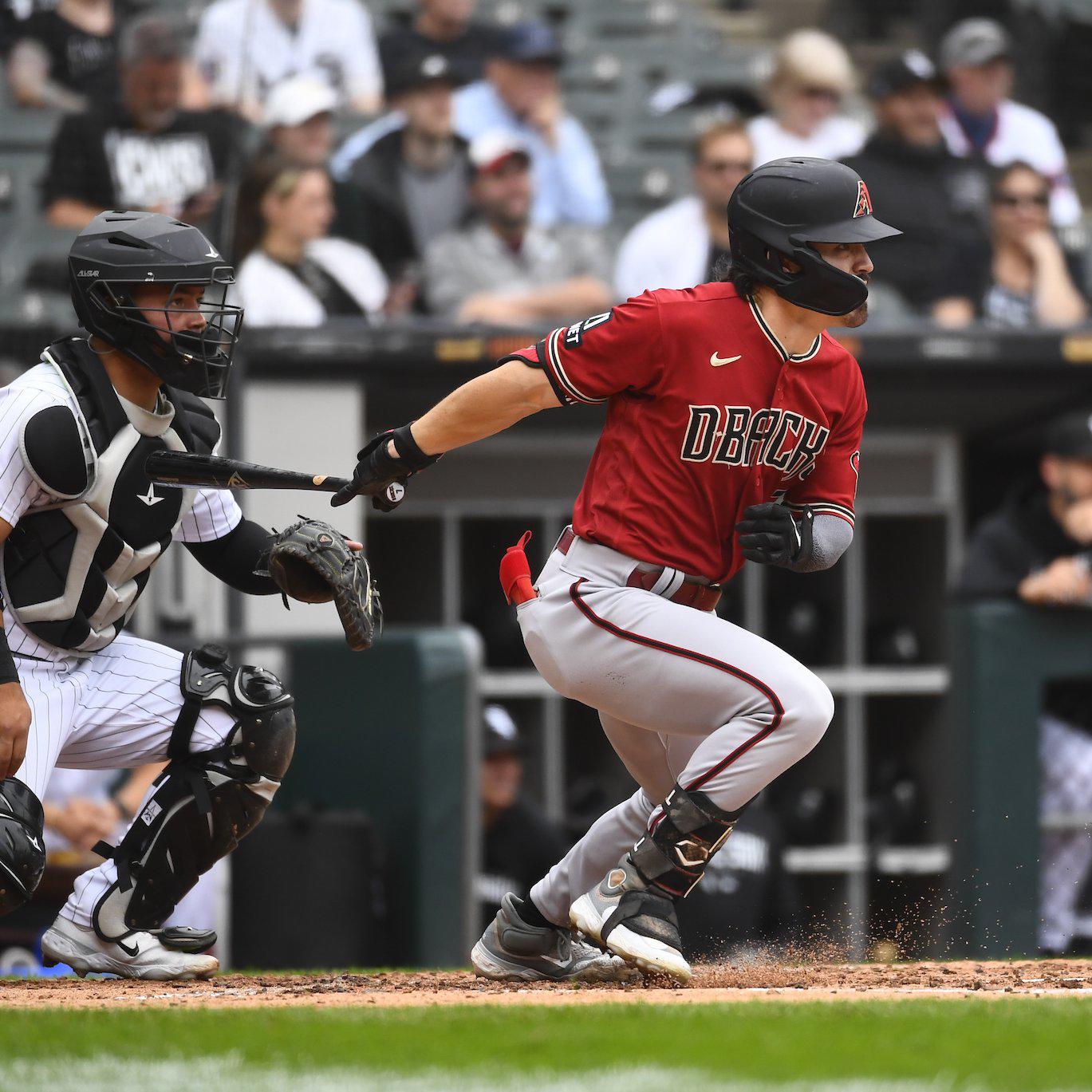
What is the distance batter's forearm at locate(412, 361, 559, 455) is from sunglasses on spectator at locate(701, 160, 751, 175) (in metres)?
4.50

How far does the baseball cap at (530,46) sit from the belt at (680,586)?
4.96 metres

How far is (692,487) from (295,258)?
417 centimetres

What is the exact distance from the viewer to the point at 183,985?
4.29 m

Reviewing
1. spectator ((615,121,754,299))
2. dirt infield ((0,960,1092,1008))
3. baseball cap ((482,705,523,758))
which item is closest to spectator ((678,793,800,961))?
baseball cap ((482,705,523,758))

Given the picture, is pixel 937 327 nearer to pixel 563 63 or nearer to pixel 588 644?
pixel 563 63

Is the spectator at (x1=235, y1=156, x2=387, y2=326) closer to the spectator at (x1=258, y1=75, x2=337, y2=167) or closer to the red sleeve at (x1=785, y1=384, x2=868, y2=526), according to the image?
the spectator at (x1=258, y1=75, x2=337, y2=167)

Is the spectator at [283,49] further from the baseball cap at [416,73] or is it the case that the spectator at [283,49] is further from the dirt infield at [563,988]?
the dirt infield at [563,988]

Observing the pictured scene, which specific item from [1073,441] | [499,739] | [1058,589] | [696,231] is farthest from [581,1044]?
[696,231]

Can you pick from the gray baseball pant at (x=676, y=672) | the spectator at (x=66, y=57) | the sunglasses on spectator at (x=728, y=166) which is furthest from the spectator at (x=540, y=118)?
the gray baseball pant at (x=676, y=672)

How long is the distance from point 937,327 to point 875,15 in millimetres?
2218

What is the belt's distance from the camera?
395cm

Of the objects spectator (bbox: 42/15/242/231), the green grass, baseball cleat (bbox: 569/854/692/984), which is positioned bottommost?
the green grass

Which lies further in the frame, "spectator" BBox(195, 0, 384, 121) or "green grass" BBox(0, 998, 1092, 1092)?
"spectator" BBox(195, 0, 384, 121)

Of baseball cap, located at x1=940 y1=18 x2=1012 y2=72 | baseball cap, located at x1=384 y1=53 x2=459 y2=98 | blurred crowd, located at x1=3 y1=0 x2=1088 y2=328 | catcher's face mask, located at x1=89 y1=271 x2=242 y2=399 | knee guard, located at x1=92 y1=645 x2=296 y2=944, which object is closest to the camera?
catcher's face mask, located at x1=89 y1=271 x2=242 y2=399
